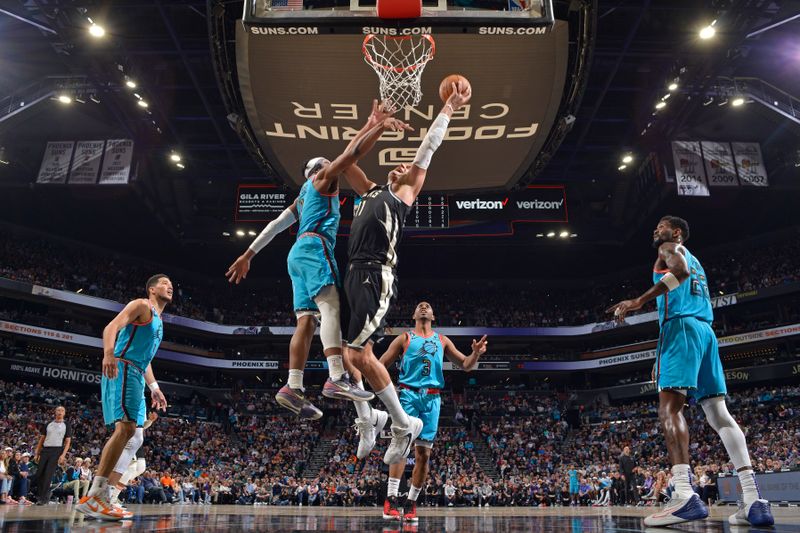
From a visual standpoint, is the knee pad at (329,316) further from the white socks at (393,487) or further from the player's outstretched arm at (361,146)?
the white socks at (393,487)

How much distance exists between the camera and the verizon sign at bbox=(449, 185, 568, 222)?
2236 cm

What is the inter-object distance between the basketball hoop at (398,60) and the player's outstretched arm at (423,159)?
4569 mm

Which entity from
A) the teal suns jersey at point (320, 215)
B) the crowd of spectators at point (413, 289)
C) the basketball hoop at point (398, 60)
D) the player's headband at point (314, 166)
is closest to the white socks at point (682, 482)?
the teal suns jersey at point (320, 215)

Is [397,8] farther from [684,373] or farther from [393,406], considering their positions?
[684,373]

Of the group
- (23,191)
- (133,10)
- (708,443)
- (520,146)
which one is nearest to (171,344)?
(23,191)

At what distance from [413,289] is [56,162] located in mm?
22266

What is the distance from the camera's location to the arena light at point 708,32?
16500mm

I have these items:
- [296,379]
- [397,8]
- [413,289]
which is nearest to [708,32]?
[397,8]

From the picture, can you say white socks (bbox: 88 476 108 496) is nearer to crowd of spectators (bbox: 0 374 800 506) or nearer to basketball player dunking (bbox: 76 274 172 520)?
basketball player dunking (bbox: 76 274 172 520)

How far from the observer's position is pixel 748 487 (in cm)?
439

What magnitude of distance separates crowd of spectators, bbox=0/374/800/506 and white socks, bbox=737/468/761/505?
41.8 ft

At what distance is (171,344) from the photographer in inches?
1316

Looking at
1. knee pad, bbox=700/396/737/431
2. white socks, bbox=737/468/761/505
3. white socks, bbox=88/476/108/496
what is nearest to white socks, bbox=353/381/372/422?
white socks, bbox=88/476/108/496

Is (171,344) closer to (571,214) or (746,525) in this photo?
(571,214)
